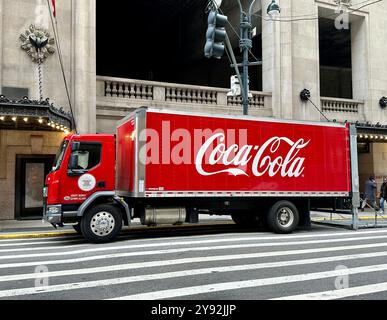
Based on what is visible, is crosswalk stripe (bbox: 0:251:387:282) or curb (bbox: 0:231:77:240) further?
curb (bbox: 0:231:77:240)

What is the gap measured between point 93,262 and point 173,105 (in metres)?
11.5

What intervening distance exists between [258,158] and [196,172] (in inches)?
81.9

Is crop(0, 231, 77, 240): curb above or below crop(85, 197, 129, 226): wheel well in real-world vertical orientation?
below

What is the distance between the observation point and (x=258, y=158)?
39.8 feet

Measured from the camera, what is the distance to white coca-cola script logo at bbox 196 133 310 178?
1159 cm

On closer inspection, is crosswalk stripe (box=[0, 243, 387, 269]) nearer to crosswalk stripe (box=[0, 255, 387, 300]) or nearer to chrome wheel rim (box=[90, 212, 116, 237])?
crosswalk stripe (box=[0, 255, 387, 300])

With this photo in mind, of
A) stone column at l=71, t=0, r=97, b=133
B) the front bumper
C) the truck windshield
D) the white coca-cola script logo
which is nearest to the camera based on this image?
the front bumper

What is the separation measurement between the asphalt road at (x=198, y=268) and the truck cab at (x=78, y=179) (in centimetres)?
90

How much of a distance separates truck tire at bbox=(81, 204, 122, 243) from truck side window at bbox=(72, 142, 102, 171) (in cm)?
119

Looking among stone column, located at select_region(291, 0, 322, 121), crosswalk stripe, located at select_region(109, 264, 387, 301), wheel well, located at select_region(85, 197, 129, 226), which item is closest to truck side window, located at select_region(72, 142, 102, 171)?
wheel well, located at select_region(85, 197, 129, 226)

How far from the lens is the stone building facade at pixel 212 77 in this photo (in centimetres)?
1592

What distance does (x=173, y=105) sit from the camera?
60.6 ft

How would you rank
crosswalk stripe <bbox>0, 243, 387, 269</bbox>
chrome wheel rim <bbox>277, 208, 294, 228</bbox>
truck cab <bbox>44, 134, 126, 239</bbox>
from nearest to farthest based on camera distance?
crosswalk stripe <bbox>0, 243, 387, 269</bbox>, truck cab <bbox>44, 134, 126, 239</bbox>, chrome wheel rim <bbox>277, 208, 294, 228</bbox>

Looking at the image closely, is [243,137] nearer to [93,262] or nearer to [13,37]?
[93,262]
